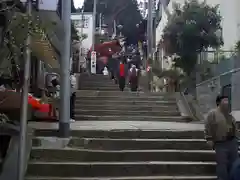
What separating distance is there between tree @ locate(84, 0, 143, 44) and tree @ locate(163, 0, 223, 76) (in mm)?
24990

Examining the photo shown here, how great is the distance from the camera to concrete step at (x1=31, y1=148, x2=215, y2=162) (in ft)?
26.5

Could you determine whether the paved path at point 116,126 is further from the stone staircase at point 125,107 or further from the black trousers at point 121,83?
the black trousers at point 121,83

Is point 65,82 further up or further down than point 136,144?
further up

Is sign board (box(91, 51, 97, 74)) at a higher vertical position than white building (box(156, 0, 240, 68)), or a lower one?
lower

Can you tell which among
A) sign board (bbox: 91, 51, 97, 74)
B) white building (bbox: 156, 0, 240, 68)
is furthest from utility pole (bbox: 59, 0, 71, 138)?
sign board (bbox: 91, 51, 97, 74)

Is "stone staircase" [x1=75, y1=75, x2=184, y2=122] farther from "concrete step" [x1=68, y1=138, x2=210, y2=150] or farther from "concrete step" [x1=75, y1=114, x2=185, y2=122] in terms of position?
"concrete step" [x1=68, y1=138, x2=210, y2=150]

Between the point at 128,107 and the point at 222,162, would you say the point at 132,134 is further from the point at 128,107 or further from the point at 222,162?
the point at 128,107

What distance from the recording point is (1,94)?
28.9 ft

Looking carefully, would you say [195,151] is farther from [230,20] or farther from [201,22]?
[230,20]

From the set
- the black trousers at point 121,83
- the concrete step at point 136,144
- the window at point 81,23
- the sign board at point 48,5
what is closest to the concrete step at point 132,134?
the concrete step at point 136,144

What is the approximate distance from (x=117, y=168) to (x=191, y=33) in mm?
10989

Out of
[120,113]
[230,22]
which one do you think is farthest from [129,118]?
[230,22]

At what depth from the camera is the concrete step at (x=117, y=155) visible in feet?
26.5

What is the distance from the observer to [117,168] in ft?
25.4
